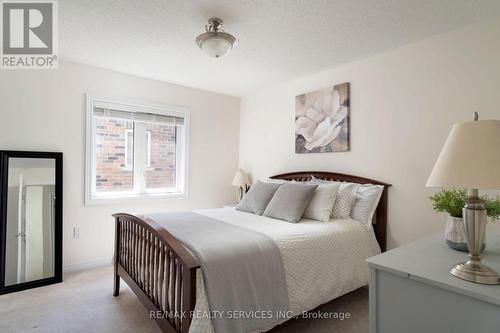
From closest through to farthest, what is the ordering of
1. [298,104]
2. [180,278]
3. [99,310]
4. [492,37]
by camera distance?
[180,278], [492,37], [99,310], [298,104]

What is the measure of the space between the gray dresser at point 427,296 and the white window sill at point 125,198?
3005mm

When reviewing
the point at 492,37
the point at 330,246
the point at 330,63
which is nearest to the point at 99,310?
the point at 330,246

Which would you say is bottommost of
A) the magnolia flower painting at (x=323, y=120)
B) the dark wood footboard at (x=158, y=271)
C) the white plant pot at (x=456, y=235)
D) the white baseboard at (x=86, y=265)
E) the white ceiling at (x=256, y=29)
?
the white baseboard at (x=86, y=265)

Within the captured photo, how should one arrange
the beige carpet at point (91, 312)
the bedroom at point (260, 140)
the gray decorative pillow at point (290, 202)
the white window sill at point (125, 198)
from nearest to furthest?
1. the bedroom at point (260, 140)
2. the beige carpet at point (91, 312)
3. the gray decorative pillow at point (290, 202)
4. the white window sill at point (125, 198)

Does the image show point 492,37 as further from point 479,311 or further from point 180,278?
point 180,278

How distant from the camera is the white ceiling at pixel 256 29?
193cm

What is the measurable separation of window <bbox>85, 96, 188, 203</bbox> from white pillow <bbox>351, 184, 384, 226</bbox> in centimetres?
236

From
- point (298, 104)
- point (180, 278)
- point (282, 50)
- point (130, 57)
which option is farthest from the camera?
point (298, 104)

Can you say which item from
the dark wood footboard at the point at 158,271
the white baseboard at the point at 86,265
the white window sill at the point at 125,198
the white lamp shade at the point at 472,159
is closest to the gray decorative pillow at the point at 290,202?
the dark wood footboard at the point at 158,271

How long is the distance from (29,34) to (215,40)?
172 cm

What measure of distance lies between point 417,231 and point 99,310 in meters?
2.82

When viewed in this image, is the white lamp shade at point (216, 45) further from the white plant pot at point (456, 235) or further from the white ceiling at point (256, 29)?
the white plant pot at point (456, 235)

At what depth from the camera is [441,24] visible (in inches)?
84.2

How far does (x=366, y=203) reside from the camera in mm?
2549
